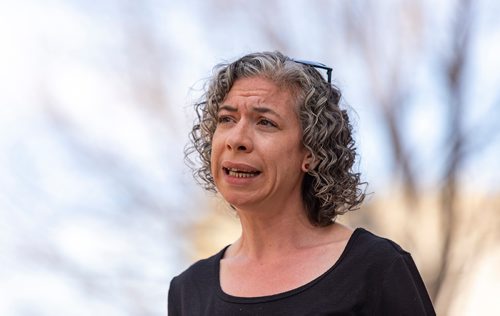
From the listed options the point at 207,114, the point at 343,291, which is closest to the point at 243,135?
the point at 207,114

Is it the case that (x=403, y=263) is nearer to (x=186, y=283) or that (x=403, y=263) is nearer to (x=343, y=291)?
(x=343, y=291)

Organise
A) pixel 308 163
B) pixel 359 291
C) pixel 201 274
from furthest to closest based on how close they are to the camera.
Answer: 1. pixel 201 274
2. pixel 308 163
3. pixel 359 291

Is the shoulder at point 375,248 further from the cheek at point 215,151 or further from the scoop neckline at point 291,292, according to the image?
the cheek at point 215,151

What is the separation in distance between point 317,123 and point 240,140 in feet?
0.71

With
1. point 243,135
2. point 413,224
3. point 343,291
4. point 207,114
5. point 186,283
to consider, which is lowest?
point 343,291

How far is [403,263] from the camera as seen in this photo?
2.37m

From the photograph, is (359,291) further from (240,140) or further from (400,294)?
(240,140)

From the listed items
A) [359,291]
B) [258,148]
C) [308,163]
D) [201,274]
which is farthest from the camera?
[201,274]

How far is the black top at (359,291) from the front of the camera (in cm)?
231

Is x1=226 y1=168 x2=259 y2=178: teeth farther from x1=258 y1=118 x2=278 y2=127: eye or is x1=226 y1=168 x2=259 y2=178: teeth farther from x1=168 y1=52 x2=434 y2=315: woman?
x1=258 y1=118 x2=278 y2=127: eye

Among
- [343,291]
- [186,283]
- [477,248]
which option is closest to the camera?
[343,291]

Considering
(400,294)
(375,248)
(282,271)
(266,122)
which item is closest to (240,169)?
(266,122)

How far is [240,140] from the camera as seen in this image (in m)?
2.42

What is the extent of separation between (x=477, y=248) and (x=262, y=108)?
211 cm
